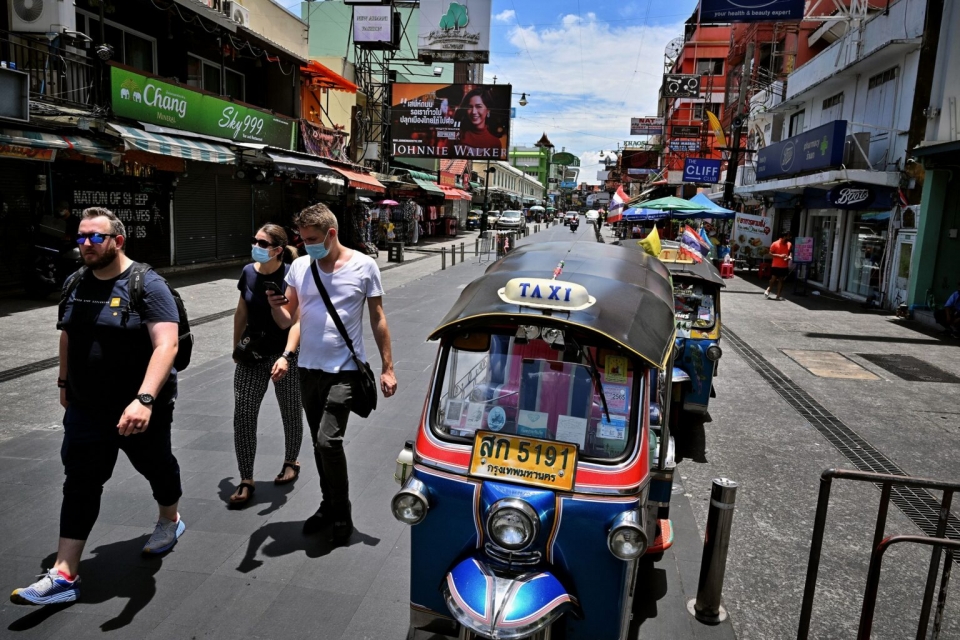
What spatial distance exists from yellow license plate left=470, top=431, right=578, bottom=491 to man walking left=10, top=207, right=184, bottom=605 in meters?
1.69

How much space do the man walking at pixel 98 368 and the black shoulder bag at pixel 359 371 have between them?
2.82 feet

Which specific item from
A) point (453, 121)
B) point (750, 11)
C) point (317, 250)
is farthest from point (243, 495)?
point (453, 121)

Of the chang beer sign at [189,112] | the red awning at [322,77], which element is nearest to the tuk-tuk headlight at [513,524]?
the chang beer sign at [189,112]

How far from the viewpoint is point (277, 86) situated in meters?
21.1

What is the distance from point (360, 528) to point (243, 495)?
884 mm

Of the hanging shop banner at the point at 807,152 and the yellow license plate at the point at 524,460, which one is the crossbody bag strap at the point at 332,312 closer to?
the yellow license plate at the point at 524,460

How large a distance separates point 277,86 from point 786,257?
15.9 metres

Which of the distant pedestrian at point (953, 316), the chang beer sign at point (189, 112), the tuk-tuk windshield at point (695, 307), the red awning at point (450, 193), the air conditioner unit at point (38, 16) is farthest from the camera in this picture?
the red awning at point (450, 193)

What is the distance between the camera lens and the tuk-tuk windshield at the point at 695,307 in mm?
6824

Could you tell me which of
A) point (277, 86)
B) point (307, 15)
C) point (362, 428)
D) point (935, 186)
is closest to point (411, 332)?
point (362, 428)

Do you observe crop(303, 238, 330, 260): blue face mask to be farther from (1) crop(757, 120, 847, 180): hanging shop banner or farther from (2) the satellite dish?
(2) the satellite dish

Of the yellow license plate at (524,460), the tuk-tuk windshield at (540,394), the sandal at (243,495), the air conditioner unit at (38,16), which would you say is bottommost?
the sandal at (243,495)

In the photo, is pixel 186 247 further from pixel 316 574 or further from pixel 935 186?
pixel 935 186

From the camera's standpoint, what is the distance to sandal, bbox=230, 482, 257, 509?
454 centimetres
